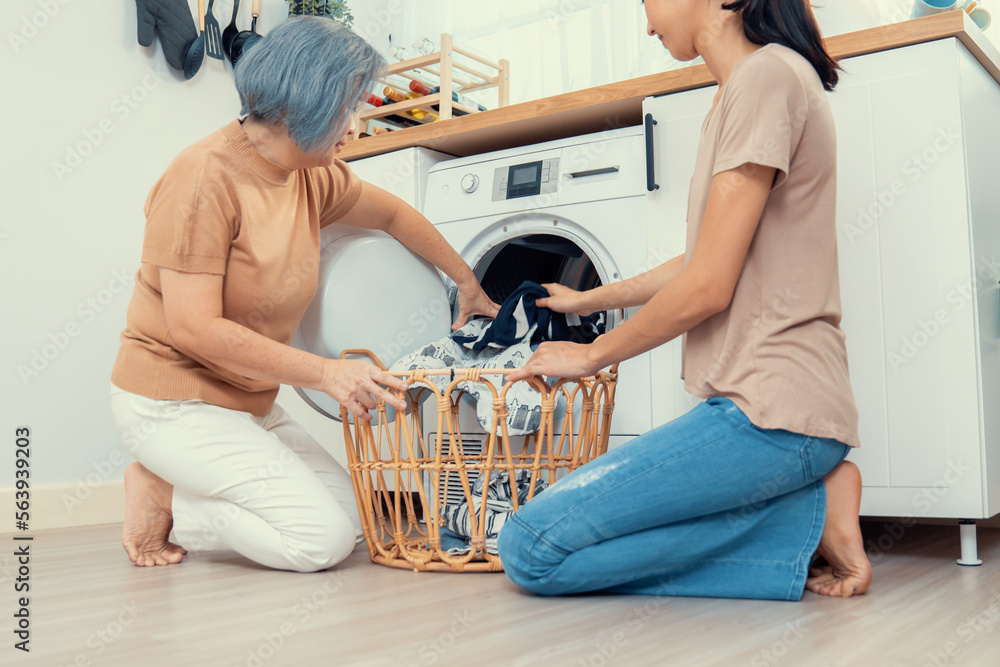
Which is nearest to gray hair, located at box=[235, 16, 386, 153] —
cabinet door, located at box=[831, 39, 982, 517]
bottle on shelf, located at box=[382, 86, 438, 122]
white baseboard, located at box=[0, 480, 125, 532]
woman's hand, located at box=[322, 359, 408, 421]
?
woman's hand, located at box=[322, 359, 408, 421]

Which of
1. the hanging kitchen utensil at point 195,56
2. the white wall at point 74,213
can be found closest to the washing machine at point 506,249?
the white wall at point 74,213

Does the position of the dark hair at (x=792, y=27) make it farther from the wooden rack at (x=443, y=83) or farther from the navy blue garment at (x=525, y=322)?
the wooden rack at (x=443, y=83)

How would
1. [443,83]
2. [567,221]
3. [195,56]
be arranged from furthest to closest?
1. [195,56]
2. [443,83]
3. [567,221]

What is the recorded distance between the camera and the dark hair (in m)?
1.15

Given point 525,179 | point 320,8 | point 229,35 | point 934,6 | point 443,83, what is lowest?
point 525,179

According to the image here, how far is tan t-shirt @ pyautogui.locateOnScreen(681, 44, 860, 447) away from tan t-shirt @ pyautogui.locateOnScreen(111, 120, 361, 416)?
726mm

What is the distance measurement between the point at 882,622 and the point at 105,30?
228 cm

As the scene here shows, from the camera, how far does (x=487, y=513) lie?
140cm

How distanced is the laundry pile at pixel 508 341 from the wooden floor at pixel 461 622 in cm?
30

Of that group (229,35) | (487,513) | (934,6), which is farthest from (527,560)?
(229,35)

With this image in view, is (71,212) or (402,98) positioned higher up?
(402,98)

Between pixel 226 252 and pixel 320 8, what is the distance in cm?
160

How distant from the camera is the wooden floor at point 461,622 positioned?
875 mm

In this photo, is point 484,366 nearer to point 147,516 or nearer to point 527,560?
point 527,560
